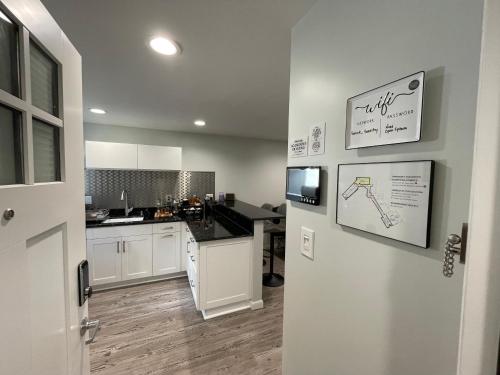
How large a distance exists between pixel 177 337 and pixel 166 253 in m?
1.25

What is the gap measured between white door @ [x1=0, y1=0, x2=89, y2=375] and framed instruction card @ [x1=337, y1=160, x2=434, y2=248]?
0.96 metres

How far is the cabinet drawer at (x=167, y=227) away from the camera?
2911mm

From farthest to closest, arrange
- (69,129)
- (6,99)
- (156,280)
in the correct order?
(156,280), (69,129), (6,99)

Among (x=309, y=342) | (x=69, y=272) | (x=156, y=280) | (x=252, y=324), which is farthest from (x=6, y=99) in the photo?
(x=156, y=280)

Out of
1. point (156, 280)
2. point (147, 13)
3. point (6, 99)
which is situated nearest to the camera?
point (6, 99)

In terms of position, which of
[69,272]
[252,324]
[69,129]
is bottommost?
[252,324]

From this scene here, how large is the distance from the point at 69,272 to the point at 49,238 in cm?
17

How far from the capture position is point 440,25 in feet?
1.77

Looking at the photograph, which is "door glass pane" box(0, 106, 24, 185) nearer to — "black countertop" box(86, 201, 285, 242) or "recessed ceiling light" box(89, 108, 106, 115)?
"black countertop" box(86, 201, 285, 242)

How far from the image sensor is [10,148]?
1.64ft

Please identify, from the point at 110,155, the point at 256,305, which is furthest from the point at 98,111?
the point at 256,305

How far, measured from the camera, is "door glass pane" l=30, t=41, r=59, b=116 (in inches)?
22.2

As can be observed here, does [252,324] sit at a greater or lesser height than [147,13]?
lesser

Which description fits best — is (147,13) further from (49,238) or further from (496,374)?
(496,374)
